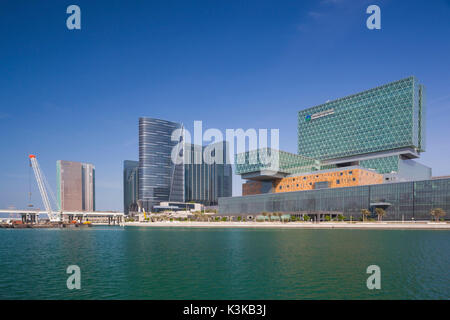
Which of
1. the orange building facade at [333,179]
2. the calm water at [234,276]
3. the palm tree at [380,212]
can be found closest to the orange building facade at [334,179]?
the orange building facade at [333,179]

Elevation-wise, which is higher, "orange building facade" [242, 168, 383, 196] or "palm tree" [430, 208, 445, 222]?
"orange building facade" [242, 168, 383, 196]

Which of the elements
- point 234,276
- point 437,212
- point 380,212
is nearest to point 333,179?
point 380,212

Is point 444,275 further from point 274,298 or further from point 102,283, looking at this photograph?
point 102,283

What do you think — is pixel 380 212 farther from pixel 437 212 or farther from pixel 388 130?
pixel 388 130

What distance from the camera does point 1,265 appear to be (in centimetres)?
4269

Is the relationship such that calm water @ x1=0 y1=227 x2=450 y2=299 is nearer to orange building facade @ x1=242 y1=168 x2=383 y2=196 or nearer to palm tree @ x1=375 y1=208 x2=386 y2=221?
palm tree @ x1=375 y1=208 x2=386 y2=221

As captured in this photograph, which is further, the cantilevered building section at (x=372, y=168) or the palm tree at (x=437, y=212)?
the cantilevered building section at (x=372, y=168)

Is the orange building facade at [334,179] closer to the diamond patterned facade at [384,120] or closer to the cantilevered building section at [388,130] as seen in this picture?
the cantilevered building section at [388,130]

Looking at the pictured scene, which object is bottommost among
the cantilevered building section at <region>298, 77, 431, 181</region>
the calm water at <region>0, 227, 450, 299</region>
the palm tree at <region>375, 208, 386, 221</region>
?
the palm tree at <region>375, 208, 386, 221</region>

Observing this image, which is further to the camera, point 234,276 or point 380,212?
point 380,212

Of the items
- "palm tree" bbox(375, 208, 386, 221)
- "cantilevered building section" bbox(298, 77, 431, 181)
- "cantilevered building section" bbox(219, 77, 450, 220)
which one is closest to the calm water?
"palm tree" bbox(375, 208, 386, 221)

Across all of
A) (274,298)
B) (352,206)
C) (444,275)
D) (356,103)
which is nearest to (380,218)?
(352,206)
